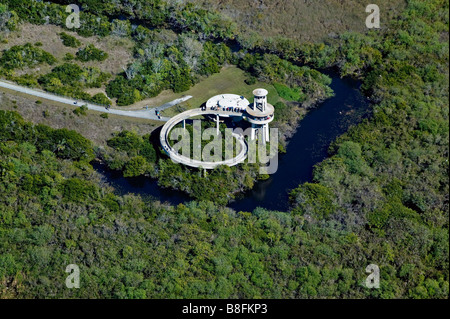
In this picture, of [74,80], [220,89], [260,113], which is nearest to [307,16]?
[220,89]

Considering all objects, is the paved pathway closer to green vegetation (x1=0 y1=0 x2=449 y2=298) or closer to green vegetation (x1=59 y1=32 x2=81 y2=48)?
green vegetation (x1=0 y1=0 x2=449 y2=298)

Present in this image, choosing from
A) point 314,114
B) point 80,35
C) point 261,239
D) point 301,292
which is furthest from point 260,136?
point 80,35

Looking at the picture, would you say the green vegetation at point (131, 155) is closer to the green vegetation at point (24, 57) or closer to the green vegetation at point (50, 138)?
the green vegetation at point (50, 138)

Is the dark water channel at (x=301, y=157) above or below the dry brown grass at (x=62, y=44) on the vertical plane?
below

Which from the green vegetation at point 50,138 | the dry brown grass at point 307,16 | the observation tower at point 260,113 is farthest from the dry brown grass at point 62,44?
the observation tower at point 260,113

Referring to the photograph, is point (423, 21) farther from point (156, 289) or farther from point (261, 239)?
point (156, 289)

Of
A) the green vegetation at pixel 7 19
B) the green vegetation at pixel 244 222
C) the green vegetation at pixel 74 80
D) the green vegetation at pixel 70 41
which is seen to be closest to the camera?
the green vegetation at pixel 244 222

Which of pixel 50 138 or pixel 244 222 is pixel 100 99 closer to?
pixel 50 138

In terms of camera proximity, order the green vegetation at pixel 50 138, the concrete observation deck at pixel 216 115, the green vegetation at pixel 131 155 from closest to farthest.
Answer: the concrete observation deck at pixel 216 115
the green vegetation at pixel 131 155
the green vegetation at pixel 50 138
